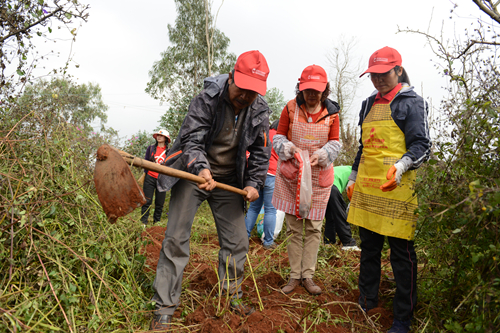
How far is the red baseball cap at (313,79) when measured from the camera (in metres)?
2.83

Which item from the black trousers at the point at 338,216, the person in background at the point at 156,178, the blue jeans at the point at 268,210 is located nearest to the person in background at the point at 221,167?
the black trousers at the point at 338,216

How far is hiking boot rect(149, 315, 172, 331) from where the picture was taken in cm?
226

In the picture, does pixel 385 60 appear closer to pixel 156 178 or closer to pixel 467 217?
pixel 467 217

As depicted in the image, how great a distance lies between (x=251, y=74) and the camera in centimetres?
241

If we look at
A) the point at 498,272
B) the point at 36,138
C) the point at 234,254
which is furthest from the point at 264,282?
the point at 36,138

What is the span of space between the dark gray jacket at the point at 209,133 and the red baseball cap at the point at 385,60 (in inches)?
34.7

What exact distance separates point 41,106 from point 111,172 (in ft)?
5.02

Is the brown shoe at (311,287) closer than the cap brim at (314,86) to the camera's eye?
No

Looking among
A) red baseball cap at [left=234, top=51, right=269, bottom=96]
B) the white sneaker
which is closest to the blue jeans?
the white sneaker

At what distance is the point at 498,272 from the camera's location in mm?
1593

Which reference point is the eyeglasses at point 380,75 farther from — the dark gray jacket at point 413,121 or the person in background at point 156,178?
the person in background at point 156,178

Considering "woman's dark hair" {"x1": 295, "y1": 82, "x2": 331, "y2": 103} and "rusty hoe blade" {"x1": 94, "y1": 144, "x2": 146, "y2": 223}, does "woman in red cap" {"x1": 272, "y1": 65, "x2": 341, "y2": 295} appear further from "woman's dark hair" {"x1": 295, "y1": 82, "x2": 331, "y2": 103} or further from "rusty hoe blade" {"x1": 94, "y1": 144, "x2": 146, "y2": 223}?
"rusty hoe blade" {"x1": 94, "y1": 144, "x2": 146, "y2": 223}

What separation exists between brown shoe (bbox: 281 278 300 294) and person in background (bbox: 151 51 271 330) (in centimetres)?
Result: 45

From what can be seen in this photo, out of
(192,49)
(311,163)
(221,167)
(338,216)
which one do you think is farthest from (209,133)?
(192,49)
